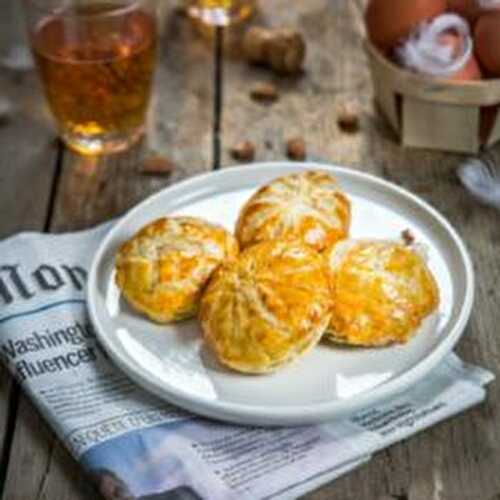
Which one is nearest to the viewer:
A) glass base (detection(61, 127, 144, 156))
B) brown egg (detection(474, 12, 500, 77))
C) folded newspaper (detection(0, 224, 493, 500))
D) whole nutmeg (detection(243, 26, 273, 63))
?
folded newspaper (detection(0, 224, 493, 500))

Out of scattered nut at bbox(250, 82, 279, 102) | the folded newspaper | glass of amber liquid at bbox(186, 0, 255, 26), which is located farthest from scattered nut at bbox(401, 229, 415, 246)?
glass of amber liquid at bbox(186, 0, 255, 26)

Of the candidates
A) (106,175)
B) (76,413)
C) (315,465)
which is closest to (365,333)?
(315,465)

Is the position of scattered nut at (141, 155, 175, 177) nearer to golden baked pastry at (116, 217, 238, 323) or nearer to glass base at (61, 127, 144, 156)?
glass base at (61, 127, 144, 156)

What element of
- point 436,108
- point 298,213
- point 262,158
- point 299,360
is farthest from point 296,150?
point 299,360

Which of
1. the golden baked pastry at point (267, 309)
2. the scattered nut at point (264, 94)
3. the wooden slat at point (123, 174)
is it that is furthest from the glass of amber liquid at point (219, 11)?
the golden baked pastry at point (267, 309)

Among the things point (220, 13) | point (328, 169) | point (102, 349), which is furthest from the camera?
point (220, 13)

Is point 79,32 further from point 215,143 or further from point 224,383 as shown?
point 224,383

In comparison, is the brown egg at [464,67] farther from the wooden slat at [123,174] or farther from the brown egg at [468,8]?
the wooden slat at [123,174]
